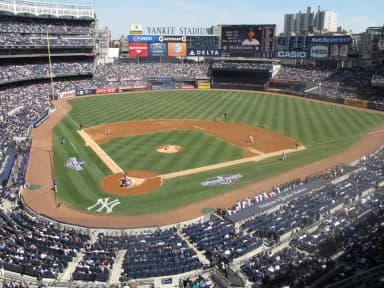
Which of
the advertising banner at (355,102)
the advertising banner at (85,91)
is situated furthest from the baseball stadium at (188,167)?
the advertising banner at (85,91)

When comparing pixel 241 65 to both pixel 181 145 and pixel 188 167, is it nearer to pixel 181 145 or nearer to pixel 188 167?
pixel 181 145

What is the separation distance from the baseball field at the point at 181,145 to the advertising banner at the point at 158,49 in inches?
1139

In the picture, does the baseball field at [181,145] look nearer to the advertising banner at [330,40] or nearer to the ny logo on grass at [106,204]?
the ny logo on grass at [106,204]

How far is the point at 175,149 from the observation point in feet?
128

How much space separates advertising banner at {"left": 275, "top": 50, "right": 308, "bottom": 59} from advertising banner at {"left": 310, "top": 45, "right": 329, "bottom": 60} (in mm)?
1809

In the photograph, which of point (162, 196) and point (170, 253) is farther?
point (162, 196)

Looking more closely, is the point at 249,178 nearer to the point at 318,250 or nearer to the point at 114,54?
the point at 318,250

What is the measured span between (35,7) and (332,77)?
6512 centimetres

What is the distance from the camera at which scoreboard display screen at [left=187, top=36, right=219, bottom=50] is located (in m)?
90.6

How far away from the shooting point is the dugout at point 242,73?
83.6 meters

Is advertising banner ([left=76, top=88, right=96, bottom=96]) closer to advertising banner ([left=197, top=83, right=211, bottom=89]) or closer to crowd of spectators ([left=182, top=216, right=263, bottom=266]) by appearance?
advertising banner ([left=197, top=83, right=211, bottom=89])

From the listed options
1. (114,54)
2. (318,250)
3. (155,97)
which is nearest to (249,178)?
(318,250)

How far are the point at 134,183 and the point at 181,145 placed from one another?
11256 millimetres

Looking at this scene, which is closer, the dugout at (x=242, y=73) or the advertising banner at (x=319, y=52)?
the advertising banner at (x=319, y=52)
